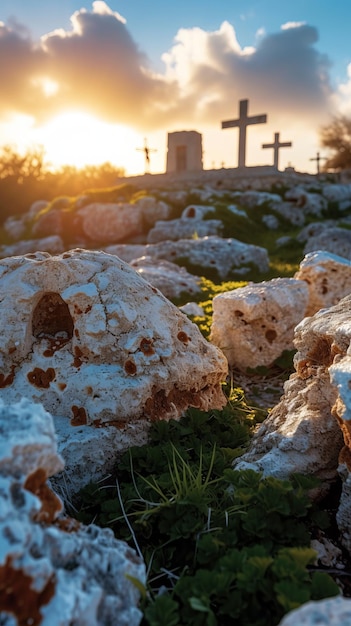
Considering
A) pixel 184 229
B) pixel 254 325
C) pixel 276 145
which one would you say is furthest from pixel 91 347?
pixel 276 145

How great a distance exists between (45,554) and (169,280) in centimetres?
995

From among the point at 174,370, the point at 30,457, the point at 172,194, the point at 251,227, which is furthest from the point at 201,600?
the point at 172,194

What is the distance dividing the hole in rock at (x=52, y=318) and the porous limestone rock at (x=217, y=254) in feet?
34.5

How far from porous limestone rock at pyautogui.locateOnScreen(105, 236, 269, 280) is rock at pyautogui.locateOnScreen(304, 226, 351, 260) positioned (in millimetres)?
1612

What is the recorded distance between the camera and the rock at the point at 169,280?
11.7 metres

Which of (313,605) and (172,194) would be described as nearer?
(313,605)

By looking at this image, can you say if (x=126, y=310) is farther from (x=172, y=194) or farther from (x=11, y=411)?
(x=172, y=194)

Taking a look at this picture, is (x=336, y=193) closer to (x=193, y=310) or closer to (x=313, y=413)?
(x=193, y=310)

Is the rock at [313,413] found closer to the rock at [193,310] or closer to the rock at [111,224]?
the rock at [193,310]

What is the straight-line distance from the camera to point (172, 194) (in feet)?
90.7

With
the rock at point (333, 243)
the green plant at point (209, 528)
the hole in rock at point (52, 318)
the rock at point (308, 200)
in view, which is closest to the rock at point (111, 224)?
the rock at point (308, 200)

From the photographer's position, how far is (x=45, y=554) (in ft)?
7.09

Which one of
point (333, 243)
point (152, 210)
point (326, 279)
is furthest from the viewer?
point (152, 210)

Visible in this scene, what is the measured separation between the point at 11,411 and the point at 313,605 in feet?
4.90
